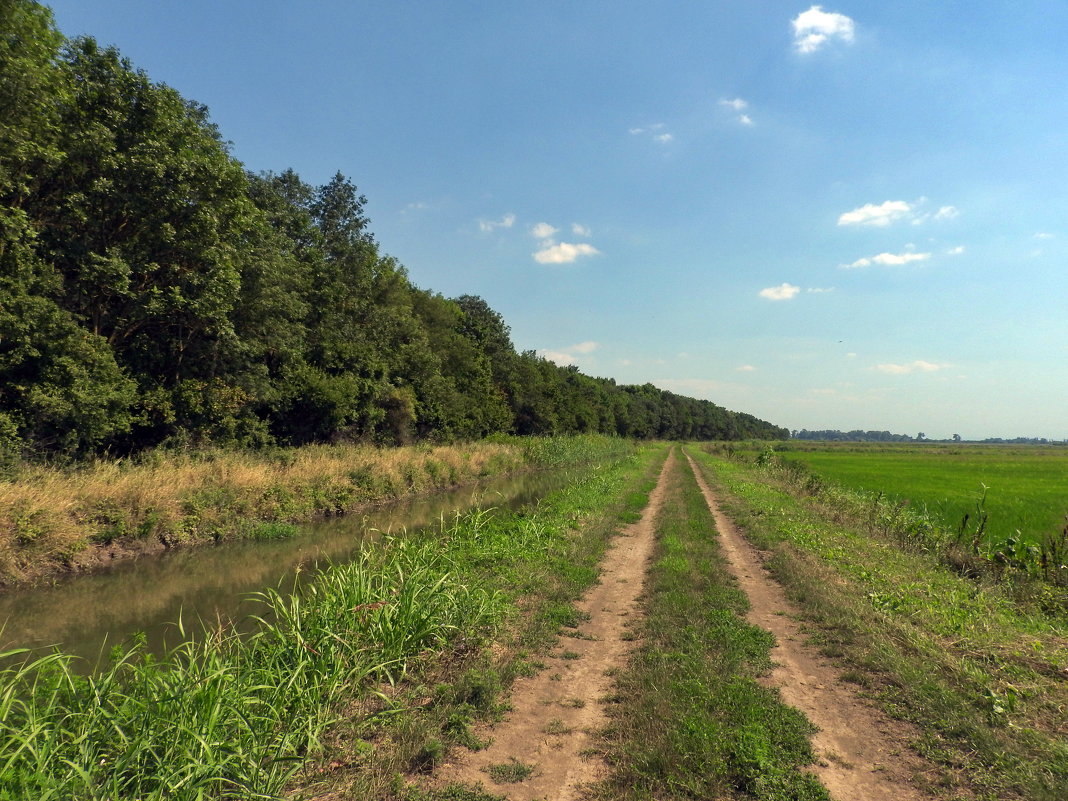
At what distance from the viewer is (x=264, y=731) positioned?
4.12m

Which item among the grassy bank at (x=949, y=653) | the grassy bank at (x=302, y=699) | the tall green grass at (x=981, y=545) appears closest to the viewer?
the grassy bank at (x=302, y=699)

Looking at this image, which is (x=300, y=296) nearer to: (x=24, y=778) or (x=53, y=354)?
(x=53, y=354)

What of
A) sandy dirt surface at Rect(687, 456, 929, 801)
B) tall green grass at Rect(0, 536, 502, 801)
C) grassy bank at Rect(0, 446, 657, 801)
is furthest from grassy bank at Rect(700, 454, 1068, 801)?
tall green grass at Rect(0, 536, 502, 801)

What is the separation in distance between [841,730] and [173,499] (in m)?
15.5

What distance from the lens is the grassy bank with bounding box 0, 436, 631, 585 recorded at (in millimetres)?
10891

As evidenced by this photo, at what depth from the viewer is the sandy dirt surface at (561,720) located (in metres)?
4.20

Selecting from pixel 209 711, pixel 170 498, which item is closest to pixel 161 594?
pixel 170 498

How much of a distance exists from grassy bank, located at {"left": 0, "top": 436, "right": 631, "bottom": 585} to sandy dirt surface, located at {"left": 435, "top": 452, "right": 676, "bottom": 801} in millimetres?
10953

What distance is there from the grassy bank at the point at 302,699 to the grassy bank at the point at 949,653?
388 centimetres

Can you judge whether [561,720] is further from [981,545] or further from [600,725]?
[981,545]

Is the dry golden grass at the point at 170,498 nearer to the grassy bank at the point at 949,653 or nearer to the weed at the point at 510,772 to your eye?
the weed at the point at 510,772

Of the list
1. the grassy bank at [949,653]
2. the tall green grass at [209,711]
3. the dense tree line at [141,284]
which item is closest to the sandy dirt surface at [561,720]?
the tall green grass at [209,711]

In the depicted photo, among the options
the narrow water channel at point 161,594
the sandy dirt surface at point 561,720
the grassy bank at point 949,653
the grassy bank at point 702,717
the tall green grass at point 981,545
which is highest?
the tall green grass at point 981,545

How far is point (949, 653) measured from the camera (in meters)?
6.41
